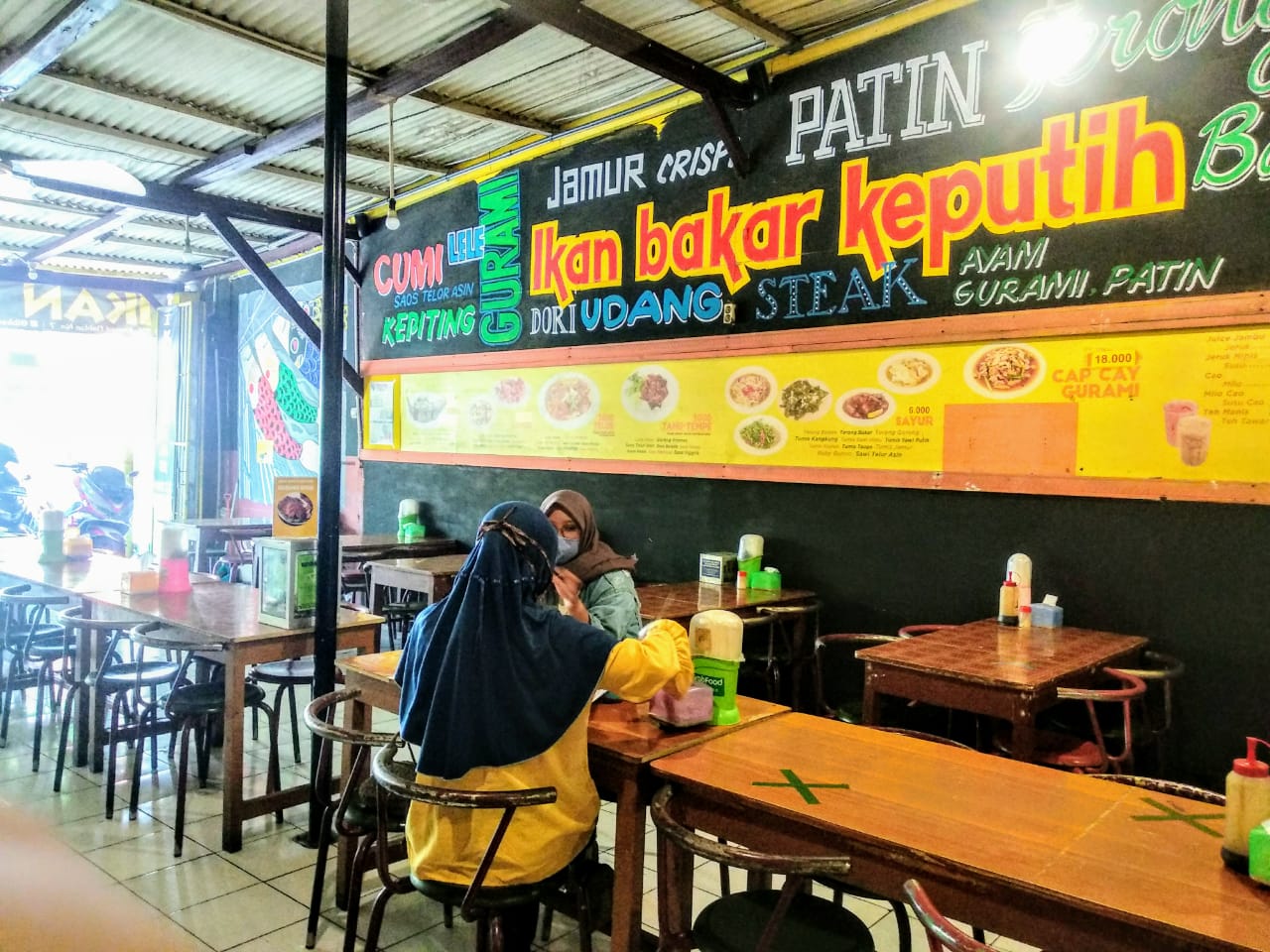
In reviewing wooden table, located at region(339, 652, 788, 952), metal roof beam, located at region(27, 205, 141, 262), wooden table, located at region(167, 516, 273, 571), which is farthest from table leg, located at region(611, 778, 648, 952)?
metal roof beam, located at region(27, 205, 141, 262)

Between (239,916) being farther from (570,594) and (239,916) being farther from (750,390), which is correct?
(750,390)

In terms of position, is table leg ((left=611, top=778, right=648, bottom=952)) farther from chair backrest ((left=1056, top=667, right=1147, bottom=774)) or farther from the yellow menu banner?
the yellow menu banner

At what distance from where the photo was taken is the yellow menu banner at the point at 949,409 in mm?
3420

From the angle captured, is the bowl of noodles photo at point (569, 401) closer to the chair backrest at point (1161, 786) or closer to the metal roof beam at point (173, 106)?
the metal roof beam at point (173, 106)

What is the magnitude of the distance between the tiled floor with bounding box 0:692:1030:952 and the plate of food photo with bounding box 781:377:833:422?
7.12 feet

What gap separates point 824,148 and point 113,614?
411cm

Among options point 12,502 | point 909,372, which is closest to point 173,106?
point 909,372

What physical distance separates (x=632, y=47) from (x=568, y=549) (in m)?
2.50

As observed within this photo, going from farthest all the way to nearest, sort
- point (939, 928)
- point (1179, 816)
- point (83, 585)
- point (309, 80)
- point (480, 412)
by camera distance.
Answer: point (480, 412) < point (309, 80) < point (83, 585) < point (1179, 816) < point (939, 928)

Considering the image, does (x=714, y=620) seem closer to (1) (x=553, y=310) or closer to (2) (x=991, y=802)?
(2) (x=991, y=802)

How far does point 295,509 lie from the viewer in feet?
11.5

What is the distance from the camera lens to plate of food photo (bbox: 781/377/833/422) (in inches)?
179

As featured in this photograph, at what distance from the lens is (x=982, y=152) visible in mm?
4031

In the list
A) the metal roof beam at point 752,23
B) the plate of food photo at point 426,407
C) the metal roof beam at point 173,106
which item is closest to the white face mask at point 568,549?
the metal roof beam at point 752,23
